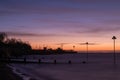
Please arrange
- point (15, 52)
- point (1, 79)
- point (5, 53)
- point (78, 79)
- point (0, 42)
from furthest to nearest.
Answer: point (15, 52) < point (0, 42) < point (5, 53) < point (78, 79) < point (1, 79)

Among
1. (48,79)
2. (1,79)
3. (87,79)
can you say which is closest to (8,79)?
(1,79)

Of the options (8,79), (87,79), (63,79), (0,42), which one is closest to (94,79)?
(87,79)

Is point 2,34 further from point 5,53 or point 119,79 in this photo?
point 119,79

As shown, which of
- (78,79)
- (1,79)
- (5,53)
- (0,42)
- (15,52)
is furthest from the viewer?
(15,52)

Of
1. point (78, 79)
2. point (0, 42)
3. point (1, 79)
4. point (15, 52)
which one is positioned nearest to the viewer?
point (1, 79)

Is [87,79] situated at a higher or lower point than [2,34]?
lower

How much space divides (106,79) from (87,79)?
3167mm

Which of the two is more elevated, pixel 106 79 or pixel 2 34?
pixel 2 34

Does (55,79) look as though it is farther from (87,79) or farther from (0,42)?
(0,42)

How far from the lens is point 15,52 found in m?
180

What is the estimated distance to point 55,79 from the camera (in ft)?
160

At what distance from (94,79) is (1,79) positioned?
2000 cm

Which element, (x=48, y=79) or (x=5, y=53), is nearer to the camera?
(x=48, y=79)

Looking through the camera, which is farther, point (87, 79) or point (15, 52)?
point (15, 52)
